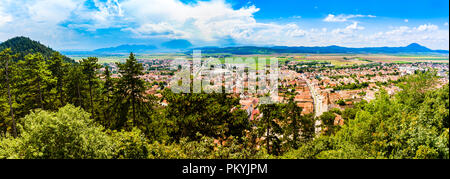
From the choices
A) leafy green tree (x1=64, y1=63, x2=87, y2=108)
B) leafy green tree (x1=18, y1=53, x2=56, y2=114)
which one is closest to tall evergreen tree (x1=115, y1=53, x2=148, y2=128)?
leafy green tree (x1=64, y1=63, x2=87, y2=108)

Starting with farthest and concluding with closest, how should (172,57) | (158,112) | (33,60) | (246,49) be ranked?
(246,49) → (172,57) → (158,112) → (33,60)

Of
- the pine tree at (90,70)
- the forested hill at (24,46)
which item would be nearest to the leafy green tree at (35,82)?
the pine tree at (90,70)

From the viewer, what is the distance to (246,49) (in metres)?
77.5

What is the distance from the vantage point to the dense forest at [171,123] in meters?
8.30

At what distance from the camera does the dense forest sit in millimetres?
8305

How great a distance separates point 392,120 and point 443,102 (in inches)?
140

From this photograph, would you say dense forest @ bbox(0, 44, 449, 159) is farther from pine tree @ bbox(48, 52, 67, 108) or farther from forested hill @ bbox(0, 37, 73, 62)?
forested hill @ bbox(0, 37, 73, 62)

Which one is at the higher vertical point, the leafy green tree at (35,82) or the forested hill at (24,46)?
the forested hill at (24,46)

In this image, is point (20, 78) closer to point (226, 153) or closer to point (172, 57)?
Answer: point (226, 153)

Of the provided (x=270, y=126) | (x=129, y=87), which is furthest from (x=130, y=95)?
(x=270, y=126)

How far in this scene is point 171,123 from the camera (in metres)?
16.0

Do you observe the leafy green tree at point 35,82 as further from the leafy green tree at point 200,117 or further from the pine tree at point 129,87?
the leafy green tree at point 200,117

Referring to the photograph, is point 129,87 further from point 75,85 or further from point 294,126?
point 294,126
